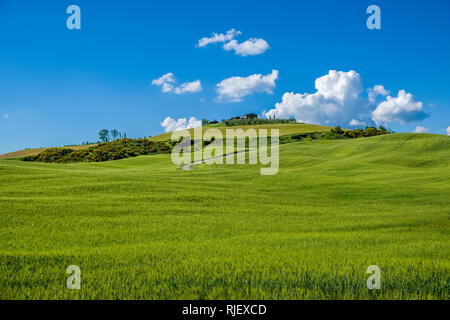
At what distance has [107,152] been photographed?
96.4m

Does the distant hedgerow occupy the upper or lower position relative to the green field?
upper

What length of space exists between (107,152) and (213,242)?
93938 millimetres

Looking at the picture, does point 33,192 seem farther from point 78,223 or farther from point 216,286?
point 216,286

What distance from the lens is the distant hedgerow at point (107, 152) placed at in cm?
9119

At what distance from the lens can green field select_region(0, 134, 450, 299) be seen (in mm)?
5512

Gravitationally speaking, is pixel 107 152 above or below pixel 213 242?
above

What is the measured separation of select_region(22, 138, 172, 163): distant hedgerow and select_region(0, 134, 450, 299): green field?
65.6m

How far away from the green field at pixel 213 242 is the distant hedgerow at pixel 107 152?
65562mm

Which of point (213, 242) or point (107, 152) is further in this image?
point (107, 152)

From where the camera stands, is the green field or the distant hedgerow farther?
the distant hedgerow

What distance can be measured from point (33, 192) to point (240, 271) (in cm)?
2028

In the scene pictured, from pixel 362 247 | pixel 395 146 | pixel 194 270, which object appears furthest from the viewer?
pixel 395 146
